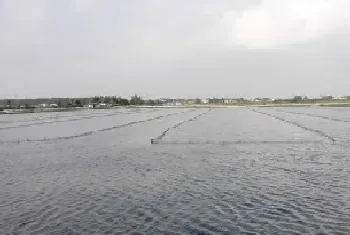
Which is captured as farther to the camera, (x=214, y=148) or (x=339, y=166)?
(x=214, y=148)

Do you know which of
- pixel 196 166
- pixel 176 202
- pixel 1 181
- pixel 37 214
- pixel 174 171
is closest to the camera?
pixel 37 214

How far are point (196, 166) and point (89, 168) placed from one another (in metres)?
4.25

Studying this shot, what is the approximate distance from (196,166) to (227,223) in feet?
25.8

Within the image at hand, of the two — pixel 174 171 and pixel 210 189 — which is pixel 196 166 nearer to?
pixel 174 171

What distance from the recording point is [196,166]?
16641 millimetres

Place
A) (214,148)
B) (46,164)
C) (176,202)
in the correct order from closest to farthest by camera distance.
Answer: (176,202)
(46,164)
(214,148)

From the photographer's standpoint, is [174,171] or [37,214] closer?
[37,214]

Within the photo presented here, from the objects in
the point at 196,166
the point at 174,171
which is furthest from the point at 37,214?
the point at 196,166

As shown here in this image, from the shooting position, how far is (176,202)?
422 inches

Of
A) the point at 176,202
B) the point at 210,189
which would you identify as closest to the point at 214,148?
the point at 210,189

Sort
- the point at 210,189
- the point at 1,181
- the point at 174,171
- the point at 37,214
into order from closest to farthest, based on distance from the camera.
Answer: the point at 37,214, the point at 210,189, the point at 1,181, the point at 174,171

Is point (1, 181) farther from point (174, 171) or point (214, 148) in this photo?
point (214, 148)

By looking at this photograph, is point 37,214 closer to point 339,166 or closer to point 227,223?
point 227,223

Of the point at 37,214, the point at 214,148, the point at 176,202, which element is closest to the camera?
the point at 37,214
